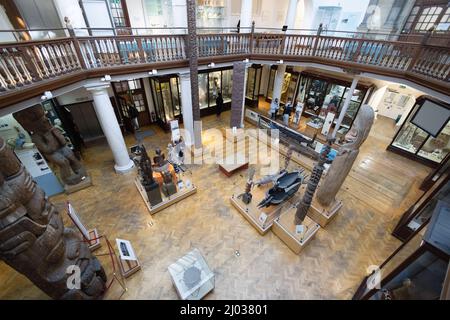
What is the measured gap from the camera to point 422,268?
335 centimetres

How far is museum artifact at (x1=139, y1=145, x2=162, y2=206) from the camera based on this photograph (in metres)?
5.69

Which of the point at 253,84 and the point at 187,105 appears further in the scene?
the point at 253,84

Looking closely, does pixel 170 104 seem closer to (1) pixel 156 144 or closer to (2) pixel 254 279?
(1) pixel 156 144

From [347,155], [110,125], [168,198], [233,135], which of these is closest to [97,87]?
[110,125]

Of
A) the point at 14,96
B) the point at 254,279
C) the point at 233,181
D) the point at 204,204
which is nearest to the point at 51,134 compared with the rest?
the point at 14,96

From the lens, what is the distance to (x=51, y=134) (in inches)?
249

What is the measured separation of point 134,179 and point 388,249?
872cm

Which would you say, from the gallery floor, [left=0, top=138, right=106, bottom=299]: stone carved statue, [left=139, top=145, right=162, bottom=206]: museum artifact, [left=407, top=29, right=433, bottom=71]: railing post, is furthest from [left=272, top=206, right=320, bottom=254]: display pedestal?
[left=407, top=29, right=433, bottom=71]: railing post

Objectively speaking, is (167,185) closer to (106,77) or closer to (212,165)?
(212,165)

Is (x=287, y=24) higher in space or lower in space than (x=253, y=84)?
higher

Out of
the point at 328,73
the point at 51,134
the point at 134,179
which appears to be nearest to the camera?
the point at 51,134

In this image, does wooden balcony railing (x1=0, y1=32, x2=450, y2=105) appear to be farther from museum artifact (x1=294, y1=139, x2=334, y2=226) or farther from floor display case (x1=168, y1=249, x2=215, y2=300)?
floor display case (x1=168, y1=249, x2=215, y2=300)

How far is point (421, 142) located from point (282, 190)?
7.45 metres

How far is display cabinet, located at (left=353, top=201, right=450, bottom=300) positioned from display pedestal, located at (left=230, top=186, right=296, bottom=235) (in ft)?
8.91
